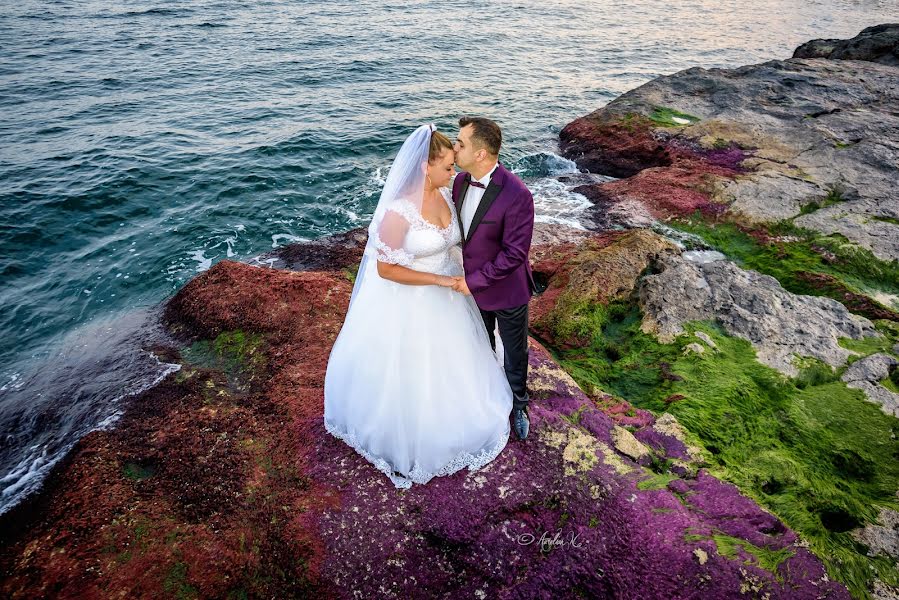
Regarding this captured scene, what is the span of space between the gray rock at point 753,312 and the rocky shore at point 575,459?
0.04 metres

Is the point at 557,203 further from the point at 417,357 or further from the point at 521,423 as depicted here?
the point at 417,357

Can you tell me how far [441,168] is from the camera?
170 inches

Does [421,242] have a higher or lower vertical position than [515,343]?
higher

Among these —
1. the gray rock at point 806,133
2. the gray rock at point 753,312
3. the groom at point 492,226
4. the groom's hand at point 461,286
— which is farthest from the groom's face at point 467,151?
the gray rock at point 806,133

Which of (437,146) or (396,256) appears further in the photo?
(396,256)

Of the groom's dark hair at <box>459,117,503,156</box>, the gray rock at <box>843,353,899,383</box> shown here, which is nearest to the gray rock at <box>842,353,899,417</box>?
the gray rock at <box>843,353,899,383</box>

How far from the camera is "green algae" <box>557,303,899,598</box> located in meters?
4.45

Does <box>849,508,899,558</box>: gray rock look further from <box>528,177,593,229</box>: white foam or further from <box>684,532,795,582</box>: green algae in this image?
<box>528,177,593,229</box>: white foam

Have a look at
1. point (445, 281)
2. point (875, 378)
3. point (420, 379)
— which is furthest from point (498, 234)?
point (875, 378)

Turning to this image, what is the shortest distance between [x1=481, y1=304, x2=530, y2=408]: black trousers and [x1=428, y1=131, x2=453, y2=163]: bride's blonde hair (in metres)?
1.61

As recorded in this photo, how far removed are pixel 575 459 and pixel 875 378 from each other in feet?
12.7

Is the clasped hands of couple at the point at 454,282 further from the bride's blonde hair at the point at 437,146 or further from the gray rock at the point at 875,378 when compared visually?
the gray rock at the point at 875,378

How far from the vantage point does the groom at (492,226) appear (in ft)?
14.0

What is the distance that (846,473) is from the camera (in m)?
4.93
